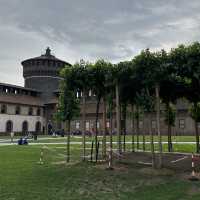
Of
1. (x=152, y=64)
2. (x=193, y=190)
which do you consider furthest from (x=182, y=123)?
(x=193, y=190)

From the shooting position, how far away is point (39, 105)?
74.2 metres

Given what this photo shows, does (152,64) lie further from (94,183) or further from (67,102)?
(94,183)

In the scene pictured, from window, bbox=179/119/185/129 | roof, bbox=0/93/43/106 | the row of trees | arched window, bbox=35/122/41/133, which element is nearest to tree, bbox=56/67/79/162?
the row of trees

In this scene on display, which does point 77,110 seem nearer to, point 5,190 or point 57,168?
point 57,168

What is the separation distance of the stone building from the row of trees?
3930 cm

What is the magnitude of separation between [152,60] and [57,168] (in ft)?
22.6

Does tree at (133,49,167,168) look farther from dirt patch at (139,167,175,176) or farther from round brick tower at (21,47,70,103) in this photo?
round brick tower at (21,47,70,103)

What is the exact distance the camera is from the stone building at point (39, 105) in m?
59.7

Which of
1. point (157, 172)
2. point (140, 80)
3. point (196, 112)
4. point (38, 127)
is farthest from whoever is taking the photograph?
point (38, 127)

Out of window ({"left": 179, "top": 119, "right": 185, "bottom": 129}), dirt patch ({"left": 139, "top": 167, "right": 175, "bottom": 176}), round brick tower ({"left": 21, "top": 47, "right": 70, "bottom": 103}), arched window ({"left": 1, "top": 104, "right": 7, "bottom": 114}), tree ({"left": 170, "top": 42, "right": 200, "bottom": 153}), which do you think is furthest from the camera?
round brick tower ({"left": 21, "top": 47, "right": 70, "bottom": 103})

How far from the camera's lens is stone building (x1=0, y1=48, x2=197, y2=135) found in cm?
5972

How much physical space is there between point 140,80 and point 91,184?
6.39 metres

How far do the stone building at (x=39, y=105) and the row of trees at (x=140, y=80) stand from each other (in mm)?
39300

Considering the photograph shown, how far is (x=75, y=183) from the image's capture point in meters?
11.5
